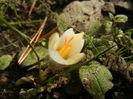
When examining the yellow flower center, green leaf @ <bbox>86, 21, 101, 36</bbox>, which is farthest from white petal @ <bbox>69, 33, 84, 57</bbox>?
green leaf @ <bbox>86, 21, 101, 36</bbox>

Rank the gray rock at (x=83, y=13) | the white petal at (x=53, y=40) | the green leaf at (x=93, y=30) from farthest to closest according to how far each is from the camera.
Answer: the gray rock at (x=83, y=13) → the green leaf at (x=93, y=30) → the white petal at (x=53, y=40)

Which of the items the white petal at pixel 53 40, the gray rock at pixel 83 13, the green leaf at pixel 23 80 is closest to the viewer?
the white petal at pixel 53 40

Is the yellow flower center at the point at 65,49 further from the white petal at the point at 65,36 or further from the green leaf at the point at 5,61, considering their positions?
the green leaf at the point at 5,61

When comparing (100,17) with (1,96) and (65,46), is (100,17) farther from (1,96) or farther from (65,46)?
(1,96)

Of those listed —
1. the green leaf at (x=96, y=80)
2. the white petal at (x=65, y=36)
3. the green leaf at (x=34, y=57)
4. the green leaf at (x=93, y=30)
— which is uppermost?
the white petal at (x=65, y=36)

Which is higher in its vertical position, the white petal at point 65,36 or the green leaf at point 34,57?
the white petal at point 65,36

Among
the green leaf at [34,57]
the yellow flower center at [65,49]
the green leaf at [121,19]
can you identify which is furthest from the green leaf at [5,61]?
the green leaf at [121,19]
